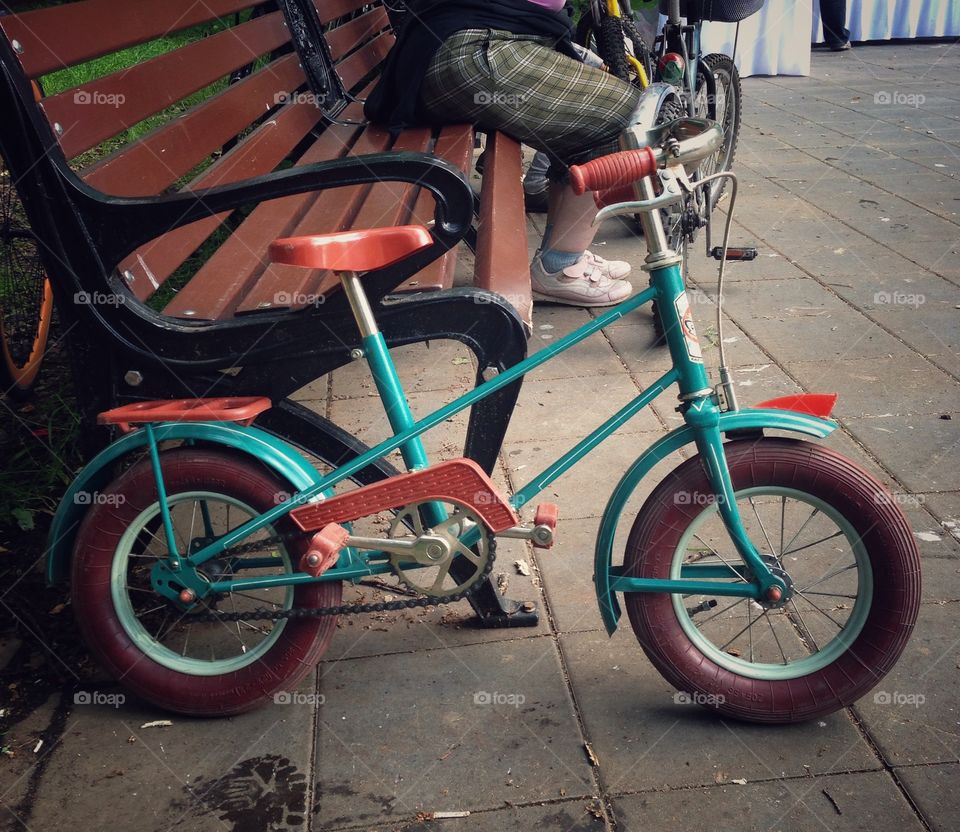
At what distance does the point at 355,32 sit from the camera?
18.1ft

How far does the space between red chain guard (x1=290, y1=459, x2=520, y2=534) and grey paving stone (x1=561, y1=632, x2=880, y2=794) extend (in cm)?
52

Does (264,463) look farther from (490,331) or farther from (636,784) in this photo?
(636,784)

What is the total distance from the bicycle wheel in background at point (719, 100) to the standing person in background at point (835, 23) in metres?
6.41

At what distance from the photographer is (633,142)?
218cm

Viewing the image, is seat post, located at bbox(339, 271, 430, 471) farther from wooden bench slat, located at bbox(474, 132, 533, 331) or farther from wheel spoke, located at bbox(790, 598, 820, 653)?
wheel spoke, located at bbox(790, 598, 820, 653)

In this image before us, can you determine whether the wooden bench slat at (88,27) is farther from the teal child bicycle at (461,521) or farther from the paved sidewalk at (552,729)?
the paved sidewalk at (552,729)

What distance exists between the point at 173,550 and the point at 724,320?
2.87 m

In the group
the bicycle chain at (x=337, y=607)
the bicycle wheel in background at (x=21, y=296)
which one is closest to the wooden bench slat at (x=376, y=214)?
the bicycle chain at (x=337, y=607)

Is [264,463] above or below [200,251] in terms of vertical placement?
above

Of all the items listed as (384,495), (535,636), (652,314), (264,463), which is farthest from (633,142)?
(652,314)

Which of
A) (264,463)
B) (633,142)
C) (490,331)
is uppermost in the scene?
(633,142)

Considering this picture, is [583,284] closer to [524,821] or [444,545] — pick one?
[444,545]

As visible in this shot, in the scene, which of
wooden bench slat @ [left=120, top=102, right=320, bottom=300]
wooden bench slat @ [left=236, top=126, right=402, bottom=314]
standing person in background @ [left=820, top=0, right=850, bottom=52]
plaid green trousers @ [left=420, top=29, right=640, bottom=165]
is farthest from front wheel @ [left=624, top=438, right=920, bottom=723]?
standing person in background @ [left=820, top=0, right=850, bottom=52]

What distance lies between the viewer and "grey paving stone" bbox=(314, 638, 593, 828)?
2.24 metres
